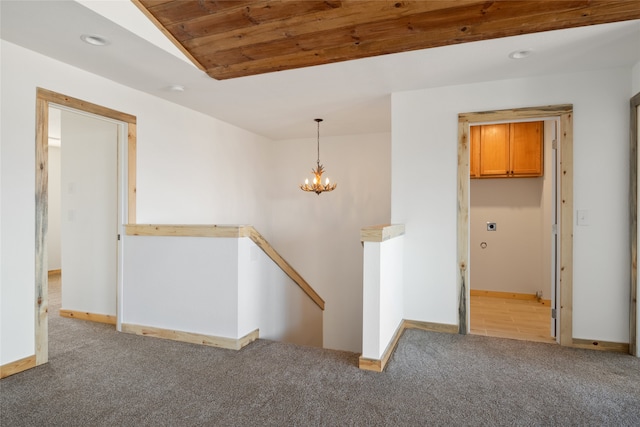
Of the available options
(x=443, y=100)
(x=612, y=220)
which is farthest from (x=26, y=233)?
(x=612, y=220)

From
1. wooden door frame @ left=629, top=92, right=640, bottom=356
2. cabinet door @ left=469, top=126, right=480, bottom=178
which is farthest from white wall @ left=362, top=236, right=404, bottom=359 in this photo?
cabinet door @ left=469, top=126, right=480, bottom=178

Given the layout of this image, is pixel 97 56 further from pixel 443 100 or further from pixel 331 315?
pixel 331 315

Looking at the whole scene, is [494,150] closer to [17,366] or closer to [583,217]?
[583,217]

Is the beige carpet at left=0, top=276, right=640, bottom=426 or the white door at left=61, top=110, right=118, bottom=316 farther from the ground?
the white door at left=61, top=110, right=118, bottom=316

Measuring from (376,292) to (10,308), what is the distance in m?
2.64

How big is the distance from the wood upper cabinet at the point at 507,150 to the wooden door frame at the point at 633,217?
6.09 ft

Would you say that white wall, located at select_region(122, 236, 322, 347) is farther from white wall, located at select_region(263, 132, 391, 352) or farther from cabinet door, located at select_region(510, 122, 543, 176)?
cabinet door, located at select_region(510, 122, 543, 176)

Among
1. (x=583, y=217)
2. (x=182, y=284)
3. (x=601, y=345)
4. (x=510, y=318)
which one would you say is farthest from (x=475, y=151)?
(x=182, y=284)

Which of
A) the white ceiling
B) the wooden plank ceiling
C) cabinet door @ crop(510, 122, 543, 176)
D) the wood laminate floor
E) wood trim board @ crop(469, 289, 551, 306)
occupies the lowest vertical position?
the wood laminate floor

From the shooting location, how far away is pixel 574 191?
124 inches

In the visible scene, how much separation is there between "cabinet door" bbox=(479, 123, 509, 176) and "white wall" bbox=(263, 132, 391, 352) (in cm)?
136

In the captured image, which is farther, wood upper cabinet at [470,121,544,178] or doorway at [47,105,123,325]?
→ wood upper cabinet at [470,121,544,178]

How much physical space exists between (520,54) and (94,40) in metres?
3.13

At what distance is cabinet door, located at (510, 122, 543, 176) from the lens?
4.80 meters
